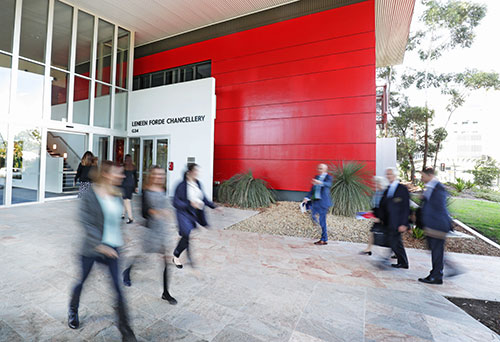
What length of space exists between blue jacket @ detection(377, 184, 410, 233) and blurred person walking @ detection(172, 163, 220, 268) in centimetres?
275

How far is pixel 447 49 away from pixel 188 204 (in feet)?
68.3

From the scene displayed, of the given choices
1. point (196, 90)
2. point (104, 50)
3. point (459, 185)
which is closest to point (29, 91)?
point (104, 50)

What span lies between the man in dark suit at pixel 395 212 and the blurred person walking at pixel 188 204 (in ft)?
9.01

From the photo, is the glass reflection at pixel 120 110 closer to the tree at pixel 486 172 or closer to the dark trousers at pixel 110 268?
the dark trousers at pixel 110 268

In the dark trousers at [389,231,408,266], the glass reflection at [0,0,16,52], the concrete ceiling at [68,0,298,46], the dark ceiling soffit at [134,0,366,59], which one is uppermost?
the concrete ceiling at [68,0,298,46]

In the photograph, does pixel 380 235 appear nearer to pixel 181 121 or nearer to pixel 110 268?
pixel 110 268

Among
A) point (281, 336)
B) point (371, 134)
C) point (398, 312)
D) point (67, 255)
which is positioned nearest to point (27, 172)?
point (67, 255)

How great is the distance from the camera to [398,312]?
269 cm

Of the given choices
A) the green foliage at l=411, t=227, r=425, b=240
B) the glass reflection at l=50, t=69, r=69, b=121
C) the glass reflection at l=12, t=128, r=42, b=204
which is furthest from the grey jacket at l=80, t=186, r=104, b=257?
the glass reflection at l=50, t=69, r=69, b=121

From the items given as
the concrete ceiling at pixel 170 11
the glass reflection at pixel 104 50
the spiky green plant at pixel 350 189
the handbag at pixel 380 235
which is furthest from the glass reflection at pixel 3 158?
the handbag at pixel 380 235

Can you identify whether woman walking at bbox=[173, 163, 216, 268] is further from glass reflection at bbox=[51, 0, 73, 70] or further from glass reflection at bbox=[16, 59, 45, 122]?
glass reflection at bbox=[51, 0, 73, 70]

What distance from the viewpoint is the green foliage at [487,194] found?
38.1ft

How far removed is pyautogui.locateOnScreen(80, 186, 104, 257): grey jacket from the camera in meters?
2.08

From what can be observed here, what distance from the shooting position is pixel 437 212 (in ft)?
10.6
